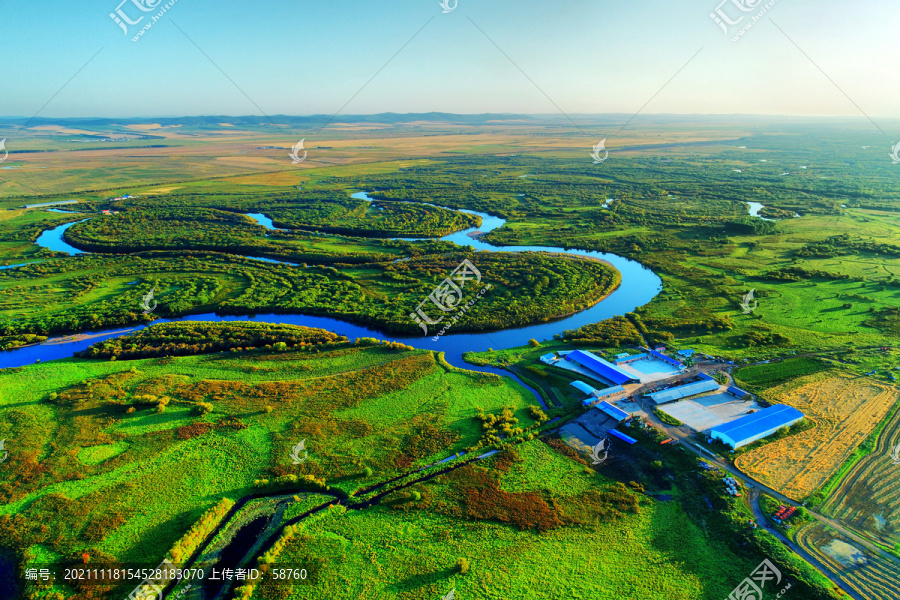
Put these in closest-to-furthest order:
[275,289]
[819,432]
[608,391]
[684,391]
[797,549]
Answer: [797,549]
[819,432]
[684,391]
[608,391]
[275,289]

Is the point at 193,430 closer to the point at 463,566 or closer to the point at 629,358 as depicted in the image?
the point at 463,566

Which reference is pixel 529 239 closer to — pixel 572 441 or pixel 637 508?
pixel 572 441

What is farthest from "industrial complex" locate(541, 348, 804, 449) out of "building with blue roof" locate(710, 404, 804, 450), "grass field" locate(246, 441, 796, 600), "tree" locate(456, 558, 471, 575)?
"tree" locate(456, 558, 471, 575)

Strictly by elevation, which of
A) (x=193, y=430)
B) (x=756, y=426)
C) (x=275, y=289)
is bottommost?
(x=193, y=430)

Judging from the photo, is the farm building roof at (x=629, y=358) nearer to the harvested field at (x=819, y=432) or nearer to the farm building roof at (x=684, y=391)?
the farm building roof at (x=684, y=391)

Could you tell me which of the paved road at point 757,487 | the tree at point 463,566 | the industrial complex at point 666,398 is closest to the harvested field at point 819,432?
the paved road at point 757,487

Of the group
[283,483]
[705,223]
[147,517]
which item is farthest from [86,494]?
[705,223]

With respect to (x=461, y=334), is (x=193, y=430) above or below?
below

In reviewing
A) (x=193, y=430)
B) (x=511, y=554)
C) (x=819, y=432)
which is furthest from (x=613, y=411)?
(x=193, y=430)
